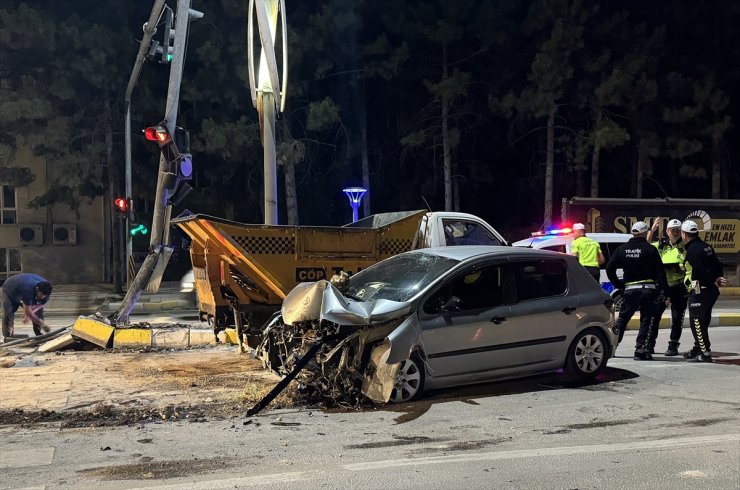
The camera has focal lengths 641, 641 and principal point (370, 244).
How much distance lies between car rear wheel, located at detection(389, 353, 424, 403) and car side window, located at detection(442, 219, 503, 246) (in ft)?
13.3

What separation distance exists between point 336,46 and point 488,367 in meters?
20.0

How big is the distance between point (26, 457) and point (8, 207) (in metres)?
26.1

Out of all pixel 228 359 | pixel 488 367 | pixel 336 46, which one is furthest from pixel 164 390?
pixel 336 46

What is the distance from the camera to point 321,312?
5965mm

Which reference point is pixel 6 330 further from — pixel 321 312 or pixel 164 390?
pixel 321 312

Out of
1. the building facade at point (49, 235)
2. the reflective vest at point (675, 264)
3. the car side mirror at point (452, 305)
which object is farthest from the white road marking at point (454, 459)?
the building facade at point (49, 235)

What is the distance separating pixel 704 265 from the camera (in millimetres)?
7965

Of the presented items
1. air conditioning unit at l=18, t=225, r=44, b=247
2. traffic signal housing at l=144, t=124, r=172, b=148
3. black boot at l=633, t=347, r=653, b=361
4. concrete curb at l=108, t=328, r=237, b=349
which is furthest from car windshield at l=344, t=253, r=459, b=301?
air conditioning unit at l=18, t=225, r=44, b=247

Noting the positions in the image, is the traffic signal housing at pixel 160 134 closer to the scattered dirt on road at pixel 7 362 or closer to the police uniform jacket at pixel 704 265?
the scattered dirt on road at pixel 7 362

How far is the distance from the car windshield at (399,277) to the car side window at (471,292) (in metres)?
0.17

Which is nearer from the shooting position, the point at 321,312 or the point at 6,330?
the point at 321,312

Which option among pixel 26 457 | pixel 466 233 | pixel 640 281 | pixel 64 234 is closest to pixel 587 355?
pixel 640 281

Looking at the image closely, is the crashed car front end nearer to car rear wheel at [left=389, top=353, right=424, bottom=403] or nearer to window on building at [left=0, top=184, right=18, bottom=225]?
car rear wheel at [left=389, top=353, right=424, bottom=403]

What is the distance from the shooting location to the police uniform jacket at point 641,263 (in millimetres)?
8055
